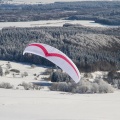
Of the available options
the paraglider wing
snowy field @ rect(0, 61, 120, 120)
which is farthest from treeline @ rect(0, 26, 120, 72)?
the paraglider wing

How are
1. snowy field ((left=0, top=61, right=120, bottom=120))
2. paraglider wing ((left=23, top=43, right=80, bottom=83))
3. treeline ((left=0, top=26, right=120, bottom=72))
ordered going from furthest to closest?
1. treeline ((left=0, top=26, right=120, bottom=72))
2. paraglider wing ((left=23, top=43, right=80, bottom=83))
3. snowy field ((left=0, top=61, right=120, bottom=120))

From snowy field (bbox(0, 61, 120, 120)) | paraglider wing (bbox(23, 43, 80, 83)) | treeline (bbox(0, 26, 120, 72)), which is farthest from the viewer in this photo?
treeline (bbox(0, 26, 120, 72))

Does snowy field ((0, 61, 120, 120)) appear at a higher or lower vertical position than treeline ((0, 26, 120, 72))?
lower

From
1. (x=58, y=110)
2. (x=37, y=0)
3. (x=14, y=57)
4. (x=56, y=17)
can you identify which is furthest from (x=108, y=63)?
(x=37, y=0)

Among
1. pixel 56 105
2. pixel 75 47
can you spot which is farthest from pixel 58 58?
pixel 75 47

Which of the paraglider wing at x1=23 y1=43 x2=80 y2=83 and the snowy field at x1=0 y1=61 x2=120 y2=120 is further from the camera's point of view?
the paraglider wing at x1=23 y1=43 x2=80 y2=83

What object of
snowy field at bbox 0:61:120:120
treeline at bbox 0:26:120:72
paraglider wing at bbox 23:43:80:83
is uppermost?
treeline at bbox 0:26:120:72

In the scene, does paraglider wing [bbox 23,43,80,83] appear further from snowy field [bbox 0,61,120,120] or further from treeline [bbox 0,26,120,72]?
treeline [bbox 0,26,120,72]
